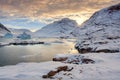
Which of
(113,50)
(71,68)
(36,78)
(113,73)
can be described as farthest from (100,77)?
(113,50)

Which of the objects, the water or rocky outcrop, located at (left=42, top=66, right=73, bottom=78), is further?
the water

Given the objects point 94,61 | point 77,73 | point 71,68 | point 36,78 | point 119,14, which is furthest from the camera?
point 119,14

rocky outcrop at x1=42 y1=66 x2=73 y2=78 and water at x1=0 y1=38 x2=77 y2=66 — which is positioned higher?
rocky outcrop at x1=42 y1=66 x2=73 y2=78

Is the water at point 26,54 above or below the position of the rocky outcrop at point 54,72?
below

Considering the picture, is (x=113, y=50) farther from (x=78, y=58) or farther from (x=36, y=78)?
(x=36, y=78)

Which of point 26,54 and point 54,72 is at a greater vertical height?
point 54,72

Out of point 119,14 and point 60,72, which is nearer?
point 60,72

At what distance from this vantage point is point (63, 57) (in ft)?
107

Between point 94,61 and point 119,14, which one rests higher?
point 119,14

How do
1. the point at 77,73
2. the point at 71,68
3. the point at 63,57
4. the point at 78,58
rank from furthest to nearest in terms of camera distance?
the point at 63,57 < the point at 78,58 < the point at 71,68 < the point at 77,73

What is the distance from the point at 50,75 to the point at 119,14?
5440 inches

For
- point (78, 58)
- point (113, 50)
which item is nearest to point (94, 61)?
point (78, 58)

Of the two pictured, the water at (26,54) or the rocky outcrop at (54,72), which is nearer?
the rocky outcrop at (54,72)

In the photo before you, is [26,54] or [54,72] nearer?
[54,72]
